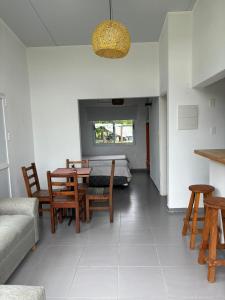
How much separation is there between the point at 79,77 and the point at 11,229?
3084 mm

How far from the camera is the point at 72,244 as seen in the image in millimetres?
2812

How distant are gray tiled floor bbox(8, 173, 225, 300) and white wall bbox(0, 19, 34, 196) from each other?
110cm

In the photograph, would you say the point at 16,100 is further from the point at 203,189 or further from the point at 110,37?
the point at 203,189

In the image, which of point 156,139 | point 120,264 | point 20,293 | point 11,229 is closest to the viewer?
point 20,293

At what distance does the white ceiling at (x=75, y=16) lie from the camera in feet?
10.1

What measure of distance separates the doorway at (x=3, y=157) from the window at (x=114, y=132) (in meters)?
4.45

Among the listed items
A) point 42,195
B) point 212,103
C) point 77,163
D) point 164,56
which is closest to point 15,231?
point 42,195

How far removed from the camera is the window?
7.71 metres

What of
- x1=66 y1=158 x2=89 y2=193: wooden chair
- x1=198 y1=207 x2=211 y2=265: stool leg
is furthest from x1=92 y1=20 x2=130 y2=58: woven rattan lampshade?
x1=66 y1=158 x2=89 y2=193: wooden chair

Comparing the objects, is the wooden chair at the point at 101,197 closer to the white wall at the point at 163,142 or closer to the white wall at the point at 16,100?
the white wall at the point at 16,100

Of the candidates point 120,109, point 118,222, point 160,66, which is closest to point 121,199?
point 118,222

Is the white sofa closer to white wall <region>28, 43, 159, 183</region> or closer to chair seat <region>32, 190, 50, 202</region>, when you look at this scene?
chair seat <region>32, 190, 50, 202</region>

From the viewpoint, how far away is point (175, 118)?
11.6 feet

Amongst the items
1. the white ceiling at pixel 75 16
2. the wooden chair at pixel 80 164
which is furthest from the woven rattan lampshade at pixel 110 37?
the wooden chair at pixel 80 164
